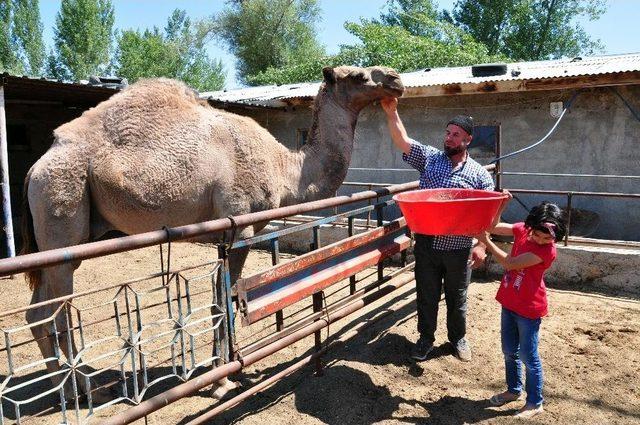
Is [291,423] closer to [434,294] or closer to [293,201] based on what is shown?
[434,294]

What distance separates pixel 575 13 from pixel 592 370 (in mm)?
34901

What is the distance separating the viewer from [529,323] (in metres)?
3.24

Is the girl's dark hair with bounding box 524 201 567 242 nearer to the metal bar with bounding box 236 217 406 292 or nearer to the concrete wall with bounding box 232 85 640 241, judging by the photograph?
the metal bar with bounding box 236 217 406 292

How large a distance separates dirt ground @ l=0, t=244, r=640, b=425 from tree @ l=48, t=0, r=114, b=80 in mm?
36623

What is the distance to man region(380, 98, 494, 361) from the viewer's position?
12.9 feet

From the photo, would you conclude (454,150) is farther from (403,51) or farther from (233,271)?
(403,51)

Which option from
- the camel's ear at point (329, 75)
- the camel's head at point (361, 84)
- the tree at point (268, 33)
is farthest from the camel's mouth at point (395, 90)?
the tree at point (268, 33)

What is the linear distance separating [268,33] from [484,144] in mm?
25603

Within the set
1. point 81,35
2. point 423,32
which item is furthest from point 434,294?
point 81,35


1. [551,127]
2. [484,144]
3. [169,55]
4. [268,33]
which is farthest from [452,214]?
[169,55]

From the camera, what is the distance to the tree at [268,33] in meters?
32.4

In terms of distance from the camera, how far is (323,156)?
15.8 feet

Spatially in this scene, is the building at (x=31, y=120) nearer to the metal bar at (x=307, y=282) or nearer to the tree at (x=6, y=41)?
the metal bar at (x=307, y=282)

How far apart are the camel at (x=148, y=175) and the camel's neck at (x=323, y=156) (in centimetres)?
2
